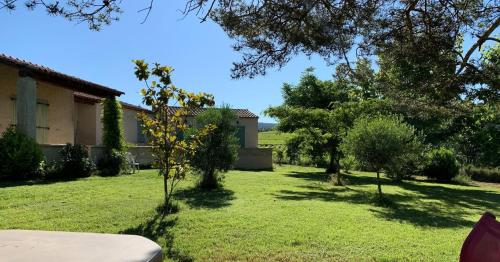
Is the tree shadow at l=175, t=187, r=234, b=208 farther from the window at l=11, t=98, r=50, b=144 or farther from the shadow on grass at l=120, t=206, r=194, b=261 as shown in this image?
the window at l=11, t=98, r=50, b=144

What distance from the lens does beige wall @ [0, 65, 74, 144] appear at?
15422 mm

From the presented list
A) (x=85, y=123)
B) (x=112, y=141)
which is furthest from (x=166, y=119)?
(x=85, y=123)

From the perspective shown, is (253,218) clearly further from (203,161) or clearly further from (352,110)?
(352,110)

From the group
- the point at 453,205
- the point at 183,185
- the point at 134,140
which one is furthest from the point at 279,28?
the point at 134,140

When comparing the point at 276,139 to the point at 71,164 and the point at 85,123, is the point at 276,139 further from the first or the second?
the point at 71,164

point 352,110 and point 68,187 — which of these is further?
point 352,110

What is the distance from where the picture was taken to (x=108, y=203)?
392 inches

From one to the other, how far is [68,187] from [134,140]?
15.3 m

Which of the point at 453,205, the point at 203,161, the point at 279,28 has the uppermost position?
the point at 279,28

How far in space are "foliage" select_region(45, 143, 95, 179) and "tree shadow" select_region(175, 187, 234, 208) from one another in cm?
410

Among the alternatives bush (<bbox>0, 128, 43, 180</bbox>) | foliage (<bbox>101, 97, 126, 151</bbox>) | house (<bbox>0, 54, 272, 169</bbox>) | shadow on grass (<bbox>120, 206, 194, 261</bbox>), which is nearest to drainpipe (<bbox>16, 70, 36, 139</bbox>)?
house (<bbox>0, 54, 272, 169</bbox>)

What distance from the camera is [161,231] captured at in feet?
25.3

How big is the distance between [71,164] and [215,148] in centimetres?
489

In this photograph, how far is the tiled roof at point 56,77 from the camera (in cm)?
1389
